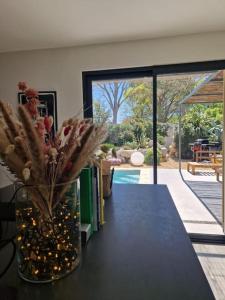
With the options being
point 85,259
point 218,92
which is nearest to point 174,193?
point 218,92

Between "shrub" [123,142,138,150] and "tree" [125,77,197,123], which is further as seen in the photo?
"shrub" [123,142,138,150]

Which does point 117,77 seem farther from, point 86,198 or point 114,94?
point 86,198

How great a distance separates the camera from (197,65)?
2.77 meters

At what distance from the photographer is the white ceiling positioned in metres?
2.01

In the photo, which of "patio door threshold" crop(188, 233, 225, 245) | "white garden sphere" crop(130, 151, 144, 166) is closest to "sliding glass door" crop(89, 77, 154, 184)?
"white garden sphere" crop(130, 151, 144, 166)

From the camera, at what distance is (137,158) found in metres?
3.11

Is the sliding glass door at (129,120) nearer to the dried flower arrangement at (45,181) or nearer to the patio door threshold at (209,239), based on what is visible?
the patio door threshold at (209,239)

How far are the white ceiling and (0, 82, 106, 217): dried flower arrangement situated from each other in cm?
165

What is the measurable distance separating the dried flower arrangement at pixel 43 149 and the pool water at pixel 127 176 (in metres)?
2.27

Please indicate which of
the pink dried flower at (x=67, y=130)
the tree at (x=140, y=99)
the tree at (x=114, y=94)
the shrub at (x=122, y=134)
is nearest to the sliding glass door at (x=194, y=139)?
the tree at (x=140, y=99)

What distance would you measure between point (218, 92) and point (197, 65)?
0.49 m

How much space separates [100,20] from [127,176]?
5.95 feet

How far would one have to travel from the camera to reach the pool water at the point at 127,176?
3.04m

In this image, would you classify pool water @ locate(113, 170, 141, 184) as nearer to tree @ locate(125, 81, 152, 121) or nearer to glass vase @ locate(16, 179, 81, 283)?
tree @ locate(125, 81, 152, 121)
